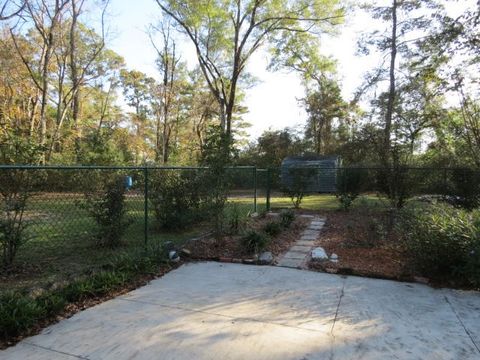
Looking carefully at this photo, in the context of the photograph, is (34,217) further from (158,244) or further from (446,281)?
(446,281)

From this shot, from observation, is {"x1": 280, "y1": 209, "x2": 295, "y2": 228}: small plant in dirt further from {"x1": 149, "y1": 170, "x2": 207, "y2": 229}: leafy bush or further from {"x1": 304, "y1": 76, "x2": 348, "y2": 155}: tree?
{"x1": 304, "y1": 76, "x2": 348, "y2": 155}: tree

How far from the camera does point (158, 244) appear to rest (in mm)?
4855

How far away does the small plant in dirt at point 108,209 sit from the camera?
499 centimetres

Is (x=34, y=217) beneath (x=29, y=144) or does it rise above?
beneath

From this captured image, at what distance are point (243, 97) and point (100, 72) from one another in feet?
36.8

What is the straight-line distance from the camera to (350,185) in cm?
1008

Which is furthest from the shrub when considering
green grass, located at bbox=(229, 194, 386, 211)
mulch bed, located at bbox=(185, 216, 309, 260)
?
green grass, located at bbox=(229, 194, 386, 211)

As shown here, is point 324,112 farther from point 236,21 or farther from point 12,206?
point 12,206

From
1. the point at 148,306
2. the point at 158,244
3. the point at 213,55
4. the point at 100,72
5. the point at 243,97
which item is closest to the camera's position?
the point at 148,306

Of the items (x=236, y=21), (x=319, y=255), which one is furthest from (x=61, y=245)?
(x=236, y=21)

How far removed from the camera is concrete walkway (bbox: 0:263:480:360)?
7.79ft

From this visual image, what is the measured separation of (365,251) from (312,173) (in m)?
5.52

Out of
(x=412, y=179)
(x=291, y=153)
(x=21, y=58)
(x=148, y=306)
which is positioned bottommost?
(x=148, y=306)

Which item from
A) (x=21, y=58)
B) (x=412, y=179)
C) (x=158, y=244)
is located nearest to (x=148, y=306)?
(x=158, y=244)
